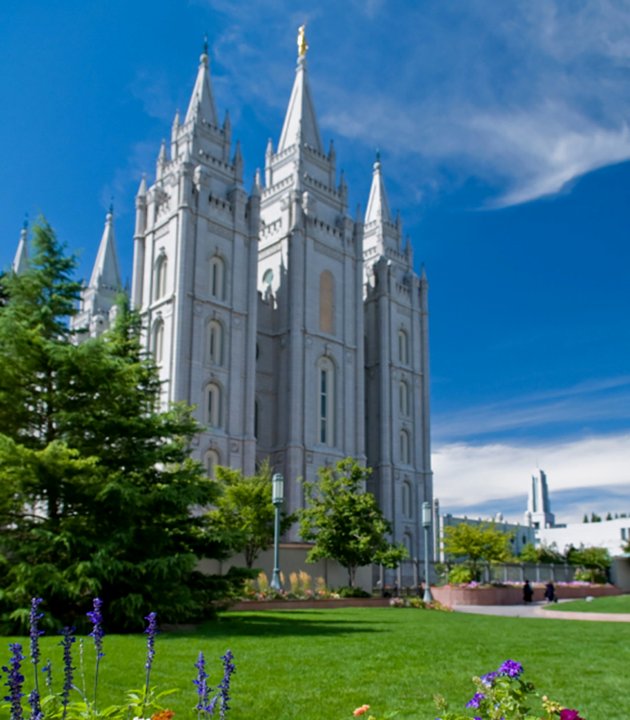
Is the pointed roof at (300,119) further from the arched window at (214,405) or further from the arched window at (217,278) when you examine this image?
the arched window at (214,405)

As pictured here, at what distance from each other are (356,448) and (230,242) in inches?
667

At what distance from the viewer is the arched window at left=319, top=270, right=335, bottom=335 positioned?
56375 millimetres

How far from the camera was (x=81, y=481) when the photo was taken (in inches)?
590

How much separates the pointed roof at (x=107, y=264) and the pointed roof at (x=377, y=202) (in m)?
23.0

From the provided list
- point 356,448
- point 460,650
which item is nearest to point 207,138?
point 356,448

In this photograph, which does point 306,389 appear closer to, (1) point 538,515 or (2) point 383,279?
(2) point 383,279

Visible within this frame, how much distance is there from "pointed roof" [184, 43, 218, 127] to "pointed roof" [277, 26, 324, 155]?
6.64 m

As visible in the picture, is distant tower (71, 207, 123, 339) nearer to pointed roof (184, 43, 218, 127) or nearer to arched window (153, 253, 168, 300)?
arched window (153, 253, 168, 300)

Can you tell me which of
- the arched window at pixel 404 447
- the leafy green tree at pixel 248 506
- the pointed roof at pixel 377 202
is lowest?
the leafy green tree at pixel 248 506

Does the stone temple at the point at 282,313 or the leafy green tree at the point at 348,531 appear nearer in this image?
the leafy green tree at the point at 348,531

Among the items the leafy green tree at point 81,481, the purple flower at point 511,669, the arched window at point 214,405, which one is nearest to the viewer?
the purple flower at point 511,669

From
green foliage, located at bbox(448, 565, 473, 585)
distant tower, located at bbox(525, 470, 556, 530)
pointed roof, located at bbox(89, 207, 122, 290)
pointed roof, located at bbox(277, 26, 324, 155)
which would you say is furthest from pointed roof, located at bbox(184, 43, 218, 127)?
distant tower, located at bbox(525, 470, 556, 530)

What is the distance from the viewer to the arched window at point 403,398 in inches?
2488

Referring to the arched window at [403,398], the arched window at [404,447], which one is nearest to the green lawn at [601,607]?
the arched window at [404,447]
